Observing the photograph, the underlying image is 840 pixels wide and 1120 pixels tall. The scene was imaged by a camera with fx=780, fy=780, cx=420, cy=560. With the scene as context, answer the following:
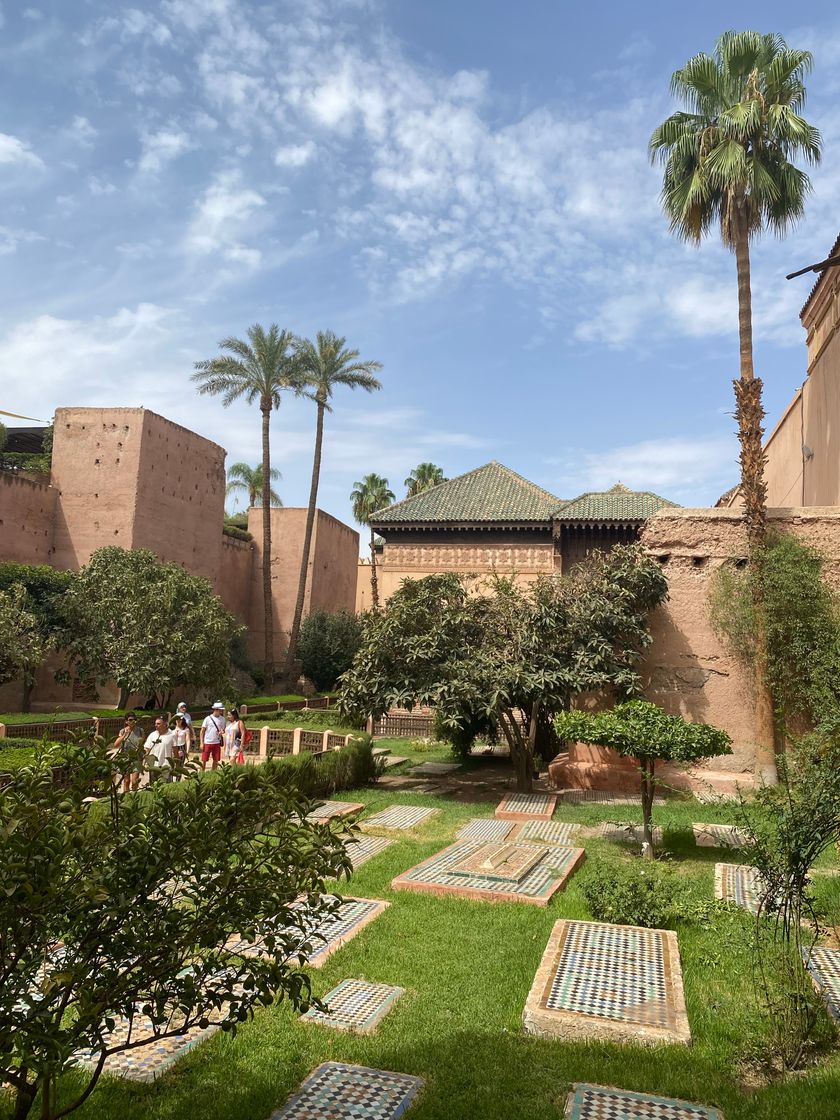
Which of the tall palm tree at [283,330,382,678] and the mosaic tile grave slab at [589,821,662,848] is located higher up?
the tall palm tree at [283,330,382,678]

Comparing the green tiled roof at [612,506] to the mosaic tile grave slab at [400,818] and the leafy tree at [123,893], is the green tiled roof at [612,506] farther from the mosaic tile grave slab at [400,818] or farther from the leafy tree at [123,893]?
the leafy tree at [123,893]

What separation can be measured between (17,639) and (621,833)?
16.7m

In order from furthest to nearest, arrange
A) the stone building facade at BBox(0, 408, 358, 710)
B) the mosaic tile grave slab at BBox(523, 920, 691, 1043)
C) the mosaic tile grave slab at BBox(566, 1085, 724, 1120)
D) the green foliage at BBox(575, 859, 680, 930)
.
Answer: the stone building facade at BBox(0, 408, 358, 710) < the green foliage at BBox(575, 859, 680, 930) < the mosaic tile grave slab at BBox(523, 920, 691, 1043) < the mosaic tile grave slab at BBox(566, 1085, 724, 1120)

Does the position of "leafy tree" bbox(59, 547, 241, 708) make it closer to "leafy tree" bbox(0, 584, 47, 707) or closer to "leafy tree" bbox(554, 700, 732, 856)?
"leafy tree" bbox(0, 584, 47, 707)

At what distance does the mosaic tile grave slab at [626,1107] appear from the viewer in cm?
349

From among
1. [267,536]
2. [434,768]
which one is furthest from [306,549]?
[434,768]

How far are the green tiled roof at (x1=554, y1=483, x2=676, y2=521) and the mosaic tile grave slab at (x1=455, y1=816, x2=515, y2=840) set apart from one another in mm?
13038

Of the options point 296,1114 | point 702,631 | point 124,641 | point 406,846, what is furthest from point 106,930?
point 124,641

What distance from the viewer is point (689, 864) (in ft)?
26.9

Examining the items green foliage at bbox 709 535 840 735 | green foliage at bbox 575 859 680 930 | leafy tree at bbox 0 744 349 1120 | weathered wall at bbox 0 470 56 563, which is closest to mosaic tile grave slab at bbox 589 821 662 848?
green foliage at bbox 575 859 680 930

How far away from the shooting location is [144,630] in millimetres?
21453

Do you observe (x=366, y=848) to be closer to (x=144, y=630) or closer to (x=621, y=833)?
(x=621, y=833)

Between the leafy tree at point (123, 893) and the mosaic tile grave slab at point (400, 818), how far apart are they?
711 cm

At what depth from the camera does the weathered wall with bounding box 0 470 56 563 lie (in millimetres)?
25125
